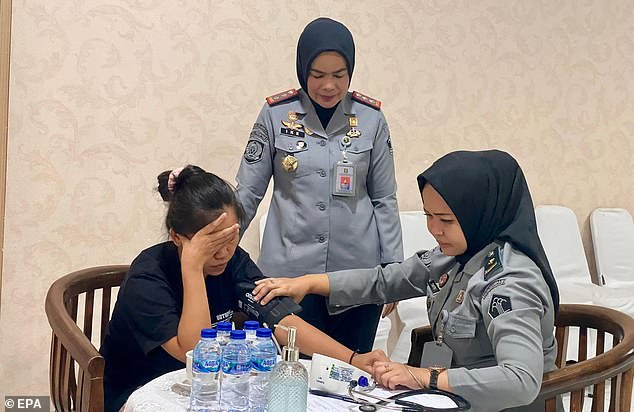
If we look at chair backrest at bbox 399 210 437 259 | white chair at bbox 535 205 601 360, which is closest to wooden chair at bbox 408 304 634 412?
chair backrest at bbox 399 210 437 259

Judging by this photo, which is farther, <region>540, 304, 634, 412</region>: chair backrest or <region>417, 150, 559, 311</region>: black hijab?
<region>417, 150, 559, 311</region>: black hijab

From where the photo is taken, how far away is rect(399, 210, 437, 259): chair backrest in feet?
11.8

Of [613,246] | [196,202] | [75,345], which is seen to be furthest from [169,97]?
[613,246]

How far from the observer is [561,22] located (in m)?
4.12

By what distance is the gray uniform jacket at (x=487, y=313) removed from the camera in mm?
1597

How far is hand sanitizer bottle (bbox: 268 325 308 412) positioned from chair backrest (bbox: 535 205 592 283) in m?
2.83

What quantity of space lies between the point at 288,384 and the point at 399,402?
0.26 meters

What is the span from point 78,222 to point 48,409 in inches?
30.3

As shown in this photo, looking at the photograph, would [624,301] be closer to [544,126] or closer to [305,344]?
[544,126]

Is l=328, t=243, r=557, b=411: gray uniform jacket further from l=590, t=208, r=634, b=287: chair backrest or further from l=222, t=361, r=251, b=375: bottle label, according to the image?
l=590, t=208, r=634, b=287: chair backrest

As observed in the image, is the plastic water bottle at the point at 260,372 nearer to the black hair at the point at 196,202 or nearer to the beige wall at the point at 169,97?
the black hair at the point at 196,202

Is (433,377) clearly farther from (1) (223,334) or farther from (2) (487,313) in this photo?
(1) (223,334)

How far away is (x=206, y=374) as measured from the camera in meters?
1.45

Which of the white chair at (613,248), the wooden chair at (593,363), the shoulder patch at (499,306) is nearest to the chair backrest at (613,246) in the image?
the white chair at (613,248)
